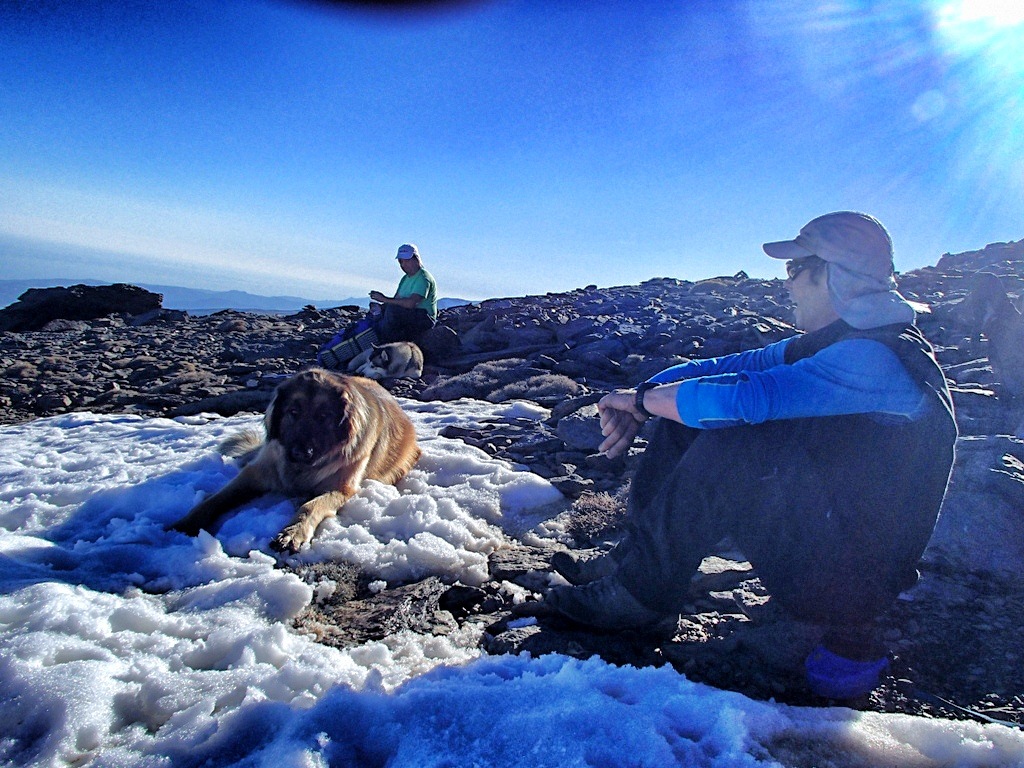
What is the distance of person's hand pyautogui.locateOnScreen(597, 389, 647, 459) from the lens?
3.27 m

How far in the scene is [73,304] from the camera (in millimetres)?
20594

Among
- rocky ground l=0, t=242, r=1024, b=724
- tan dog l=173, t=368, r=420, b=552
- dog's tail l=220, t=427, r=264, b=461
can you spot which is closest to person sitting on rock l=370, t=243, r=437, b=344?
rocky ground l=0, t=242, r=1024, b=724

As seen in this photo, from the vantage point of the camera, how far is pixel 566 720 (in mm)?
2035

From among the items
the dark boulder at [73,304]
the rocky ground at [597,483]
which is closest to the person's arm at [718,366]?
the rocky ground at [597,483]

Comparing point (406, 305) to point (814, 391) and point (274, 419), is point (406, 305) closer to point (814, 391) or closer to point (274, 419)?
point (274, 419)

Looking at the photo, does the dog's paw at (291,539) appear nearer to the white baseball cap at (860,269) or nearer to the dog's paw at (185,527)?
the dog's paw at (185,527)

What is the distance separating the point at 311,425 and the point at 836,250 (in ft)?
11.8

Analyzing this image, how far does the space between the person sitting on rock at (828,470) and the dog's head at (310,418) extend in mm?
2545

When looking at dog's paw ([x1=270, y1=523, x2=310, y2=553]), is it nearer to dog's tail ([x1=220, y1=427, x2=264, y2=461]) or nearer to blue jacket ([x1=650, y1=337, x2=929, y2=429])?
dog's tail ([x1=220, y1=427, x2=264, y2=461])

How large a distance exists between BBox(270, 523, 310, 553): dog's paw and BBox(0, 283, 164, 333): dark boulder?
19.9 metres

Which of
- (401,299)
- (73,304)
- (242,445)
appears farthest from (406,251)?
(73,304)

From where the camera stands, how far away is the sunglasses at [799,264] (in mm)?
2762

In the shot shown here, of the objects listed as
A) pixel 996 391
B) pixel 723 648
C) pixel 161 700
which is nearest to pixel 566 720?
pixel 723 648

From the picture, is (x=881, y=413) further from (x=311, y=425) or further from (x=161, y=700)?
(x=311, y=425)
